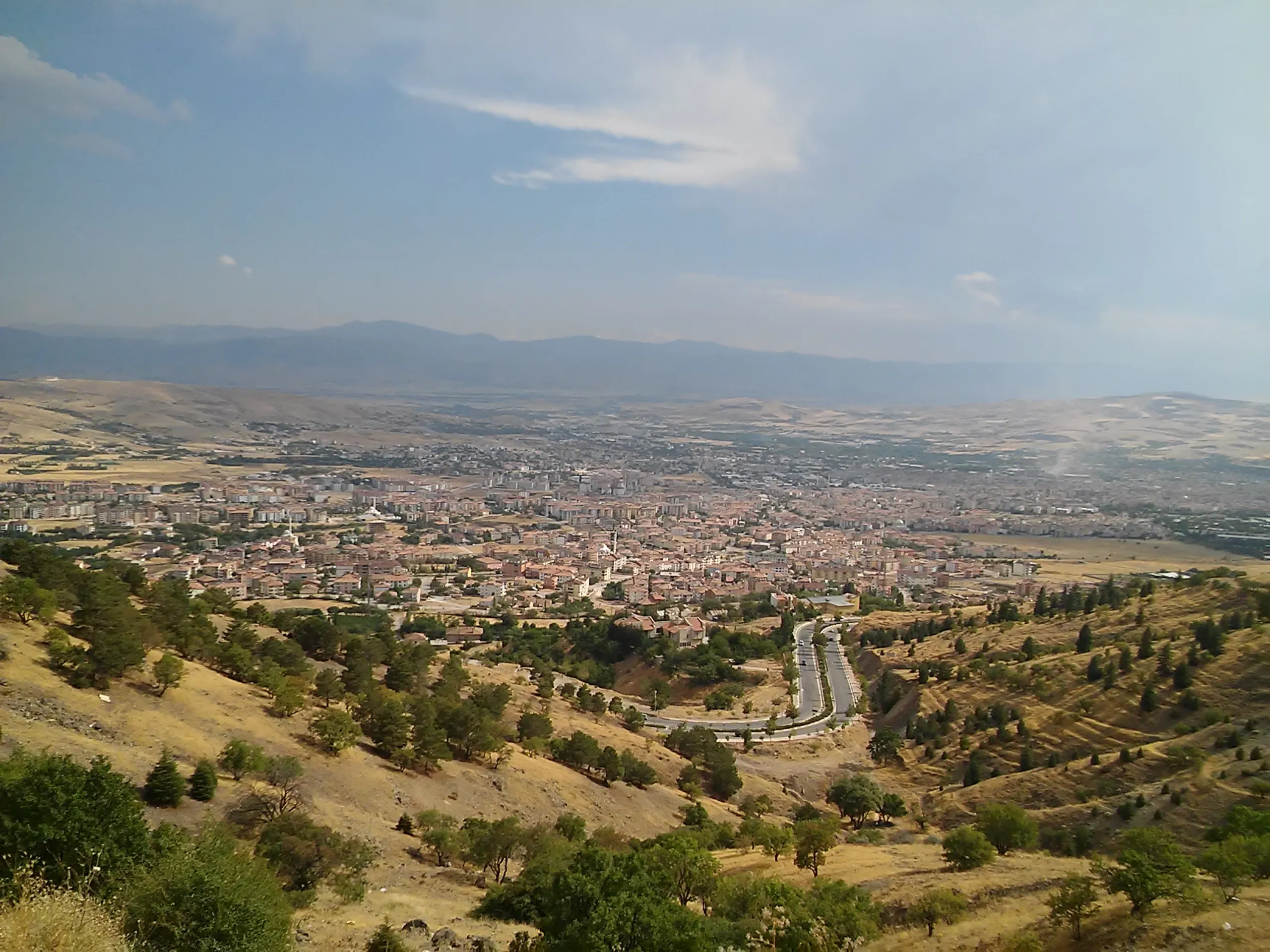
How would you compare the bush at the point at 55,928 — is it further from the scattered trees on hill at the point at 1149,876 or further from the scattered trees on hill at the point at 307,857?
the scattered trees on hill at the point at 1149,876

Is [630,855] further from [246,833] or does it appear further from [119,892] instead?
[246,833]

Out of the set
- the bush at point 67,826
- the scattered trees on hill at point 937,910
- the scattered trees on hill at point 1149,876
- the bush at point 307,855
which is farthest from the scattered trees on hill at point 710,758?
the bush at point 67,826

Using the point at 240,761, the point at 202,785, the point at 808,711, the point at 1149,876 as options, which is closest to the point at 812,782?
the point at 808,711

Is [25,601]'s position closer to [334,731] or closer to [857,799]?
[334,731]

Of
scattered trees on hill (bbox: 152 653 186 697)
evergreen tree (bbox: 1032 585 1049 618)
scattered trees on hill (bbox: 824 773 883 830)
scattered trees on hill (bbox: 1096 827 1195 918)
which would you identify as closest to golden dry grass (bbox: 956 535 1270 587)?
evergreen tree (bbox: 1032 585 1049 618)

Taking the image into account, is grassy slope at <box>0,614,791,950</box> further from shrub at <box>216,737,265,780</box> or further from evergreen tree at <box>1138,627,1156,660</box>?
evergreen tree at <box>1138,627,1156,660</box>

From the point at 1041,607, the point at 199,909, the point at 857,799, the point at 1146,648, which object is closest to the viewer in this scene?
the point at 199,909
